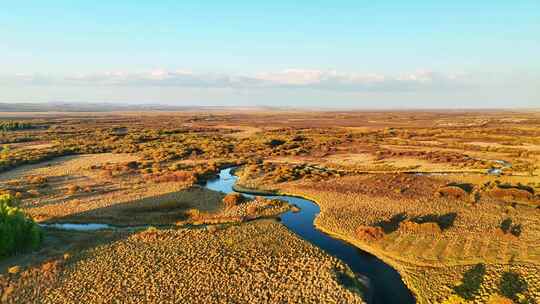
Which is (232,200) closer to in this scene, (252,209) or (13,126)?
(252,209)

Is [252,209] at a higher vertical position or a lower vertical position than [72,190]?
lower

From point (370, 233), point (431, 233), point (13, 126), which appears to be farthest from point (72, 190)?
point (13, 126)

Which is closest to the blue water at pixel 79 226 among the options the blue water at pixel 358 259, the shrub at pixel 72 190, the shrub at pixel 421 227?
the shrub at pixel 72 190

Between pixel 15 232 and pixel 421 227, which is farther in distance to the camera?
pixel 421 227

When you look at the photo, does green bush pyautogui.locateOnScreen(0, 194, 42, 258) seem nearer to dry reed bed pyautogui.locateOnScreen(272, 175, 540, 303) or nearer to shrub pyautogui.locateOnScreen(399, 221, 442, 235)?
dry reed bed pyautogui.locateOnScreen(272, 175, 540, 303)

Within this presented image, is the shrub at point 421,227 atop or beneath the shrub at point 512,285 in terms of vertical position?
atop

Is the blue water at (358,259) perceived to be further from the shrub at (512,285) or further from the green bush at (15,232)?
the green bush at (15,232)

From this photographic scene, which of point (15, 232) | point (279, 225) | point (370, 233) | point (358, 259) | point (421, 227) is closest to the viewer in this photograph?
point (15, 232)
